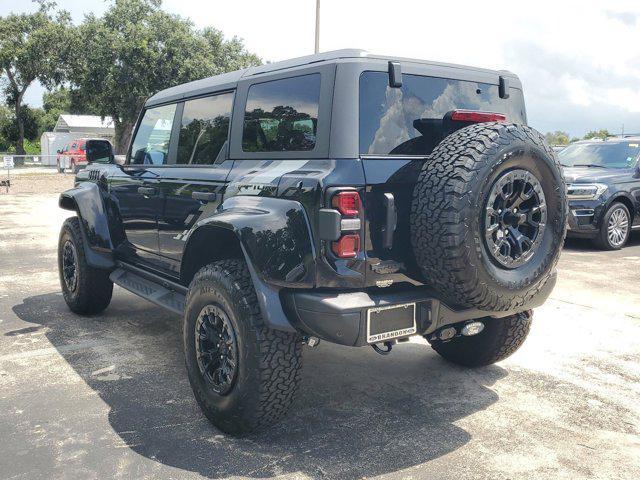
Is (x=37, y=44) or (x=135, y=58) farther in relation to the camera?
(x=37, y=44)

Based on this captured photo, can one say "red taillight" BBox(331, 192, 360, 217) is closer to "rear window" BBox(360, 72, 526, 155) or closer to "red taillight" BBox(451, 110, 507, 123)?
"rear window" BBox(360, 72, 526, 155)

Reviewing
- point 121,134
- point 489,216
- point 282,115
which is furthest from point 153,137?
point 121,134

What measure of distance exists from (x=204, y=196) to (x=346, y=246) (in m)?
1.24

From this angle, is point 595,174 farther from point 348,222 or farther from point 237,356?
point 237,356

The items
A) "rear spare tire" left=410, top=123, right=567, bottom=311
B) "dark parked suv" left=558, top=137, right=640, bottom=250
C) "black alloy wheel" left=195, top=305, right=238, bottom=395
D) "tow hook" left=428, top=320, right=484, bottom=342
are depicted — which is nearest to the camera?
"rear spare tire" left=410, top=123, right=567, bottom=311

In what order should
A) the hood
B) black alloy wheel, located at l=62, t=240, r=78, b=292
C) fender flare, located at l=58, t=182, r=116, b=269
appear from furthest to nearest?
the hood, black alloy wheel, located at l=62, t=240, r=78, b=292, fender flare, located at l=58, t=182, r=116, b=269

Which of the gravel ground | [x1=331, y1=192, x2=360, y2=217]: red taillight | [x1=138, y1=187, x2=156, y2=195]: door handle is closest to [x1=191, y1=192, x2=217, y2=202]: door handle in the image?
[x1=138, y1=187, x2=156, y2=195]: door handle

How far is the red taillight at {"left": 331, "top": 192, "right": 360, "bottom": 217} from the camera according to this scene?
286 centimetres

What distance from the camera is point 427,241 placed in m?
2.88

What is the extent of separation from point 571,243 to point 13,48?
125ft

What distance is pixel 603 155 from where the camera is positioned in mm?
10641

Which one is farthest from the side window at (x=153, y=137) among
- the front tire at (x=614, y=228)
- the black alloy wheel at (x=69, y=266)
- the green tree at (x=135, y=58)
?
the green tree at (x=135, y=58)

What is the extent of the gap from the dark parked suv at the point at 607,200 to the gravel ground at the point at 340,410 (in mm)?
4106

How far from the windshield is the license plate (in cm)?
866
